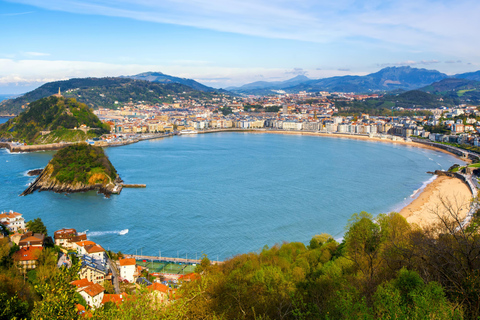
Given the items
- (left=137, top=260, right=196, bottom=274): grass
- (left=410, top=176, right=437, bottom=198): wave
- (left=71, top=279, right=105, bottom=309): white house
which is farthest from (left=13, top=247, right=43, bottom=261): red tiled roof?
(left=410, top=176, right=437, bottom=198): wave

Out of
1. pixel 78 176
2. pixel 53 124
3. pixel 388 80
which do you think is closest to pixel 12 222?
pixel 78 176

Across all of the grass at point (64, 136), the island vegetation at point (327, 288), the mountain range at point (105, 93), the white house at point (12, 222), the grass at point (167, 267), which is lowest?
the grass at point (167, 267)

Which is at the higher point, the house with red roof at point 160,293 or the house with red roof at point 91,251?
the house with red roof at point 160,293

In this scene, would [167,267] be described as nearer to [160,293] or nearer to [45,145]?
[160,293]

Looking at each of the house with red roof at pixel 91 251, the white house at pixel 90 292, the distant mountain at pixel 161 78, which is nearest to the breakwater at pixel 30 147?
the house with red roof at pixel 91 251

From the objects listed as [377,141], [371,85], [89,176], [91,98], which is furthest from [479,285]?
[371,85]

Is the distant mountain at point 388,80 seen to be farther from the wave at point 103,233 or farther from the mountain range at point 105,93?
the wave at point 103,233

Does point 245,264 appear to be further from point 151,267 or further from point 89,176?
point 89,176
